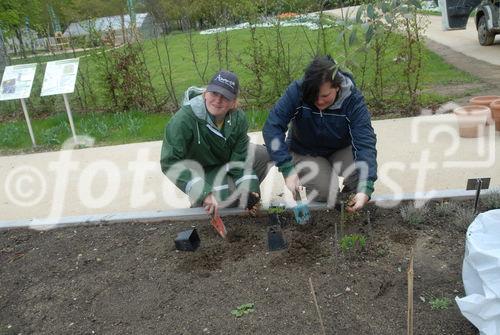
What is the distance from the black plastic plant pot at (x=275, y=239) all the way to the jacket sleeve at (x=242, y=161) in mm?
512

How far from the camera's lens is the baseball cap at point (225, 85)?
2.72 meters

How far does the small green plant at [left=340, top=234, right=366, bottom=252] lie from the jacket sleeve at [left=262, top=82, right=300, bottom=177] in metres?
0.55

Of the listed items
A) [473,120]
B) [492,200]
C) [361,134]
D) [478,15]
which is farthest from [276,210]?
[478,15]

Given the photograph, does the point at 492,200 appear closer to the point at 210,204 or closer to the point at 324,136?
the point at 324,136

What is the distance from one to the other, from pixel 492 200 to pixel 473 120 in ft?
6.20

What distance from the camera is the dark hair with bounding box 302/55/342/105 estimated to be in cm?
252

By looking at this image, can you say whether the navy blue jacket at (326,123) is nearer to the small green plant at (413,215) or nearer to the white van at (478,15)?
the small green plant at (413,215)

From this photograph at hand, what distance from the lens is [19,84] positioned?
604cm

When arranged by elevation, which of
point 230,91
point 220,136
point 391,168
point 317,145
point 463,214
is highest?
point 230,91

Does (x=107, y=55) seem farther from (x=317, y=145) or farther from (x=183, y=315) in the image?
(x=183, y=315)

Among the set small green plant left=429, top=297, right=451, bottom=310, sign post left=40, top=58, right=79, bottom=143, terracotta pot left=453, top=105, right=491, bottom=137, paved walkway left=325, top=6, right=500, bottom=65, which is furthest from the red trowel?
paved walkway left=325, top=6, right=500, bottom=65

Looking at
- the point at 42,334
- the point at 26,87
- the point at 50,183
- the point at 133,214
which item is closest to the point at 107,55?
the point at 26,87

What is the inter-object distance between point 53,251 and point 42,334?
2.68 ft

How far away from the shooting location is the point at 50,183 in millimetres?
4637
